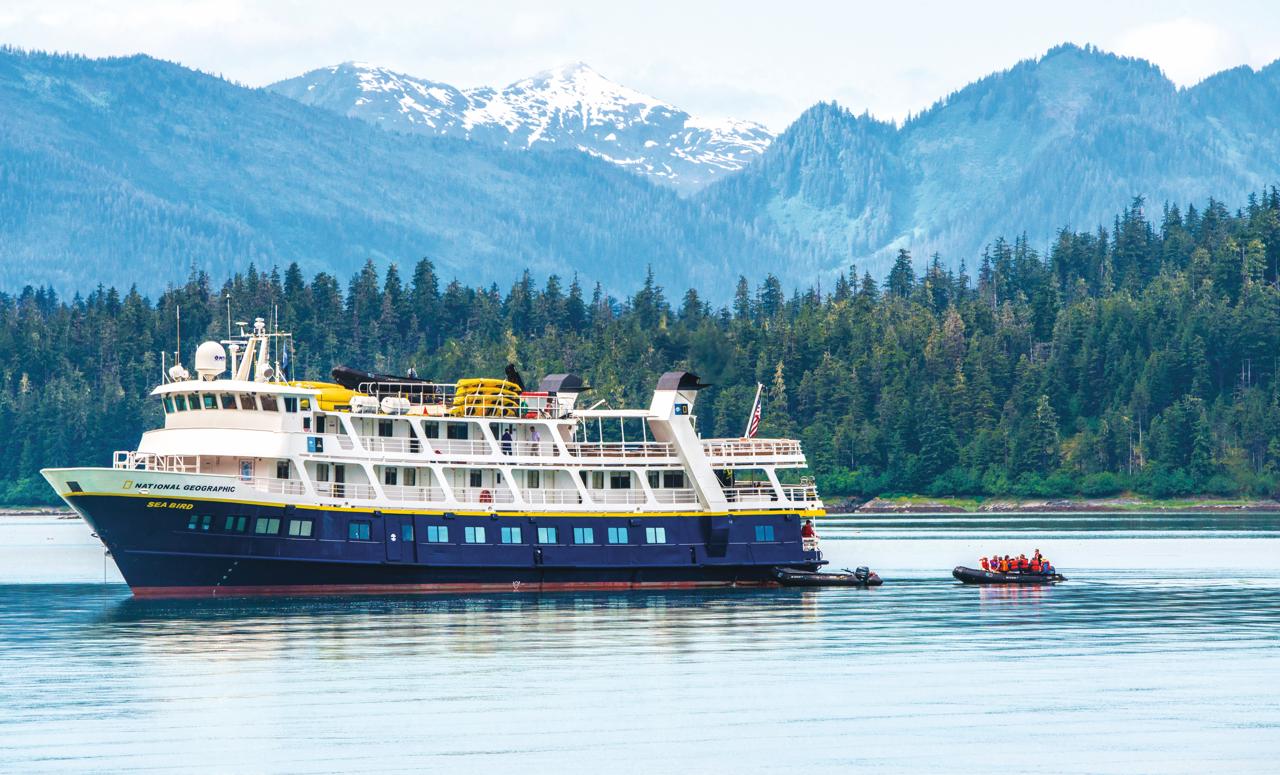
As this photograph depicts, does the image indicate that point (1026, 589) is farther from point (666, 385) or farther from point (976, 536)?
point (976, 536)

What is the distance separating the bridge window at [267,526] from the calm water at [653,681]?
110 inches

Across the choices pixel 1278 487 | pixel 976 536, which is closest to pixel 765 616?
pixel 976 536

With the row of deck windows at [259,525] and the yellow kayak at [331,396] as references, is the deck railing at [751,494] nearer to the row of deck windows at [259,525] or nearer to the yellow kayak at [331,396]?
the yellow kayak at [331,396]

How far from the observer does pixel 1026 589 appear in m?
86.4

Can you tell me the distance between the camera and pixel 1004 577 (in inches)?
3472

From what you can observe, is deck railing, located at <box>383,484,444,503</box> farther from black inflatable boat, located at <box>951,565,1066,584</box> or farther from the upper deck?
black inflatable boat, located at <box>951,565,1066,584</box>

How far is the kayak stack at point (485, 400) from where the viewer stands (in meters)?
80.3

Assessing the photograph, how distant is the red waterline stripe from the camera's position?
246 ft

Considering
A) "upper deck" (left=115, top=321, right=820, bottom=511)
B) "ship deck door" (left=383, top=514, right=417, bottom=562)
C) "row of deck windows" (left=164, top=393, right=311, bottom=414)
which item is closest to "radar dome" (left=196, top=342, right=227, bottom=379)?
"upper deck" (left=115, top=321, right=820, bottom=511)

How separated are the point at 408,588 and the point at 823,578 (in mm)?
18557

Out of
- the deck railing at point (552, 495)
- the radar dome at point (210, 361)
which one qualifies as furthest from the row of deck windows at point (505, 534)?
the radar dome at point (210, 361)

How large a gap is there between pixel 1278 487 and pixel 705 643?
471 ft

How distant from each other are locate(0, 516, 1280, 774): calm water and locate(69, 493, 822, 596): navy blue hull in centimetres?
134

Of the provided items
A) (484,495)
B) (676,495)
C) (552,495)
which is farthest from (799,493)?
(484,495)
